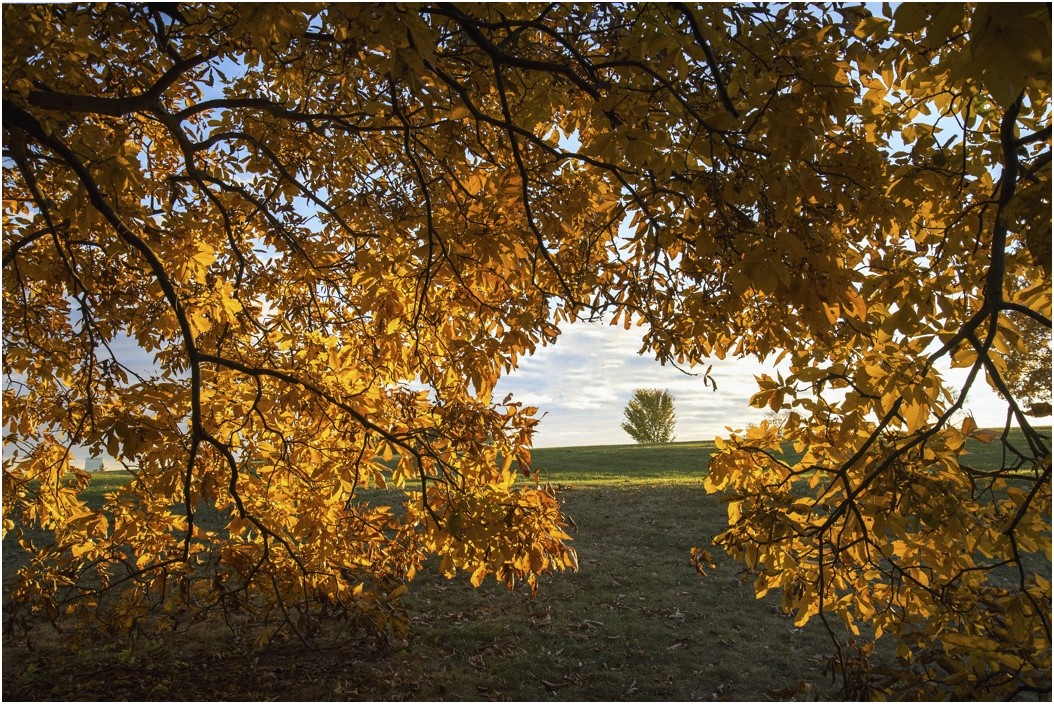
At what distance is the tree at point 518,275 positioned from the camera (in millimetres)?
2654

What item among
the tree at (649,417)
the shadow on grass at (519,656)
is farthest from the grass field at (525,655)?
the tree at (649,417)

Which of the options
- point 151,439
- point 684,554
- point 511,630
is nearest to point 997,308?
point 151,439

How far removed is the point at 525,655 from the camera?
5832mm

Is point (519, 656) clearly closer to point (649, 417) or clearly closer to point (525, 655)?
point (525, 655)

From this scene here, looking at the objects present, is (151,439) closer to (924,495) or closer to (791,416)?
(791,416)

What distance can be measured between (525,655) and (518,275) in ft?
11.5

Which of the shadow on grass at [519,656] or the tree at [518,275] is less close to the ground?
the tree at [518,275]

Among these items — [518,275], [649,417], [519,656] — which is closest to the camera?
[518,275]

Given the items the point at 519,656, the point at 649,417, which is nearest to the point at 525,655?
the point at 519,656

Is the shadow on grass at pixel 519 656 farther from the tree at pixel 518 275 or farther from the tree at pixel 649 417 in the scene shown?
the tree at pixel 649 417

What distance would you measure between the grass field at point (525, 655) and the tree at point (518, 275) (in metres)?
0.55

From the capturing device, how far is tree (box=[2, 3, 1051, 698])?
2654mm

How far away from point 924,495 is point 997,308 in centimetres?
76

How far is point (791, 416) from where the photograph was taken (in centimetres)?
358
